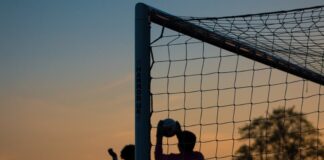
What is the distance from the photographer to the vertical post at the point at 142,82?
4.42 m

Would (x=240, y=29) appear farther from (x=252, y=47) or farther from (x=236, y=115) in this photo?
(x=236, y=115)

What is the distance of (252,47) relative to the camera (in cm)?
533

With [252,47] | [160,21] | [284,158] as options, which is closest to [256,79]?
[252,47]

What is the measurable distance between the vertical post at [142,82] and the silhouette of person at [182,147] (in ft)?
0.25

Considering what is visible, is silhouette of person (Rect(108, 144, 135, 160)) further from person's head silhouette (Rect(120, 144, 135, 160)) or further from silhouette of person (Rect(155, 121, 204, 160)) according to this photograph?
silhouette of person (Rect(155, 121, 204, 160))

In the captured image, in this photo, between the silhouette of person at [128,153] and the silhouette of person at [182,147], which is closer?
the silhouette of person at [182,147]

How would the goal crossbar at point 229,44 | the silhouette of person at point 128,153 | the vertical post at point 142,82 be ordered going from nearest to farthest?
the vertical post at point 142,82 < the goal crossbar at point 229,44 < the silhouette of person at point 128,153

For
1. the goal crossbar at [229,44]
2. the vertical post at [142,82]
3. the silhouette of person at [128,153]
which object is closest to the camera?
the vertical post at [142,82]

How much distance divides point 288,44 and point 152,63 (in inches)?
75.8

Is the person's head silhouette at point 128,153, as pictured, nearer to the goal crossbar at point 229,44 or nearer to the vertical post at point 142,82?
A: the vertical post at point 142,82

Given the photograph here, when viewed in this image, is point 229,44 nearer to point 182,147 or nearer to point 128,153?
point 182,147

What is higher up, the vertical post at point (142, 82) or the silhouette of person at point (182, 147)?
the vertical post at point (142, 82)

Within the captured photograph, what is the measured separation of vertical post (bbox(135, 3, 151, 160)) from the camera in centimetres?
442

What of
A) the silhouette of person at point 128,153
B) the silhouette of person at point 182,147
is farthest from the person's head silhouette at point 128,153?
the silhouette of person at point 182,147
